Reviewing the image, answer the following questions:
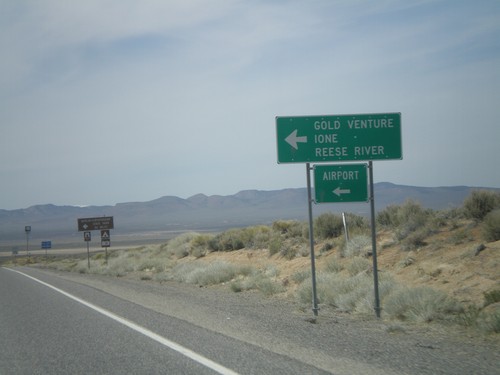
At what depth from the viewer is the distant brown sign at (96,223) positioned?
135ft

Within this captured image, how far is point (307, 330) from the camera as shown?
1038cm

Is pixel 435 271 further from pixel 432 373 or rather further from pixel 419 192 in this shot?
pixel 419 192

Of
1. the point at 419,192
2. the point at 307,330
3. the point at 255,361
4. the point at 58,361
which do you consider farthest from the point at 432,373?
the point at 419,192

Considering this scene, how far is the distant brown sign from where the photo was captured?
4119cm

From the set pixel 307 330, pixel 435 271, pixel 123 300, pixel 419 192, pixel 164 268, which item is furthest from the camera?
pixel 419 192

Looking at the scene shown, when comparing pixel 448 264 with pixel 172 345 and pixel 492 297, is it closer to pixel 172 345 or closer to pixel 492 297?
pixel 492 297

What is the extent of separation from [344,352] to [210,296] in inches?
366

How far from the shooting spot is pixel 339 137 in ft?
41.0

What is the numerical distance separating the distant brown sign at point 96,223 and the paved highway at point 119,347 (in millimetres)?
27113

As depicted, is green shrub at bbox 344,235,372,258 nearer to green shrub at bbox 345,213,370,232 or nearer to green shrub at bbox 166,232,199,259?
green shrub at bbox 345,213,370,232

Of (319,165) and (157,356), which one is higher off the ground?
(319,165)

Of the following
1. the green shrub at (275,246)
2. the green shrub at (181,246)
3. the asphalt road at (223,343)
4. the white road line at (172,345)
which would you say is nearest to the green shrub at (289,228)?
the green shrub at (275,246)

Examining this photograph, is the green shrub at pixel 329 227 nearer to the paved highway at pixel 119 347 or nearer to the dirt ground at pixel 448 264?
the dirt ground at pixel 448 264

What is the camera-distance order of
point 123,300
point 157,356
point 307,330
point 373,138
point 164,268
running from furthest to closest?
point 164,268
point 123,300
point 373,138
point 307,330
point 157,356
